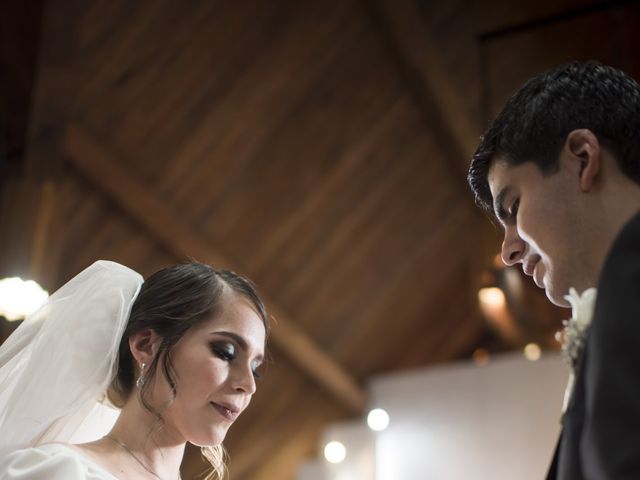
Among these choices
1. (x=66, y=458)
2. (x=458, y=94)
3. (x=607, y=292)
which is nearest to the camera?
(x=607, y=292)

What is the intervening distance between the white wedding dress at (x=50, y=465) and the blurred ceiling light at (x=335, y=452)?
6924mm

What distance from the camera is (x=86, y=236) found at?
281 inches

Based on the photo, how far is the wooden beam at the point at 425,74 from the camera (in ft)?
23.8

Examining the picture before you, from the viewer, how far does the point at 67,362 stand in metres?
2.35

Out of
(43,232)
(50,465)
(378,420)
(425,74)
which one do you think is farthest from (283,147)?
(50,465)

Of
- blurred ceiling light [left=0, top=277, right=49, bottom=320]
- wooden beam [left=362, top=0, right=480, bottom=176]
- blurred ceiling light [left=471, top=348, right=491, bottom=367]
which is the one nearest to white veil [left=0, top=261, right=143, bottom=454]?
blurred ceiling light [left=0, top=277, right=49, bottom=320]

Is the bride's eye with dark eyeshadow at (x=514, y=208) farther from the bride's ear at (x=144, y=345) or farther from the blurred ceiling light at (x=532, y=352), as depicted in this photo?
the blurred ceiling light at (x=532, y=352)

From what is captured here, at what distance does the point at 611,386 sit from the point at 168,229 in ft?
20.6

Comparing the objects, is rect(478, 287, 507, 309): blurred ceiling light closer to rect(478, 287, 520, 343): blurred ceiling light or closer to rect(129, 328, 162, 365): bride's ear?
rect(478, 287, 520, 343): blurred ceiling light

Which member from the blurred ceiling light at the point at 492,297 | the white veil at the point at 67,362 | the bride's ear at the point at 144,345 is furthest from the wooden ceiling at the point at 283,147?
the bride's ear at the point at 144,345

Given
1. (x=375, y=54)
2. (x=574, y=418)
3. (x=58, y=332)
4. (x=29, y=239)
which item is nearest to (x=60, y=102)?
(x=29, y=239)

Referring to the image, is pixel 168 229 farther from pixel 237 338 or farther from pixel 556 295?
pixel 556 295

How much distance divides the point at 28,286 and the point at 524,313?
3.52m

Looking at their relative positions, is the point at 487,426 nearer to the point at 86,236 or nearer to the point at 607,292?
the point at 86,236
